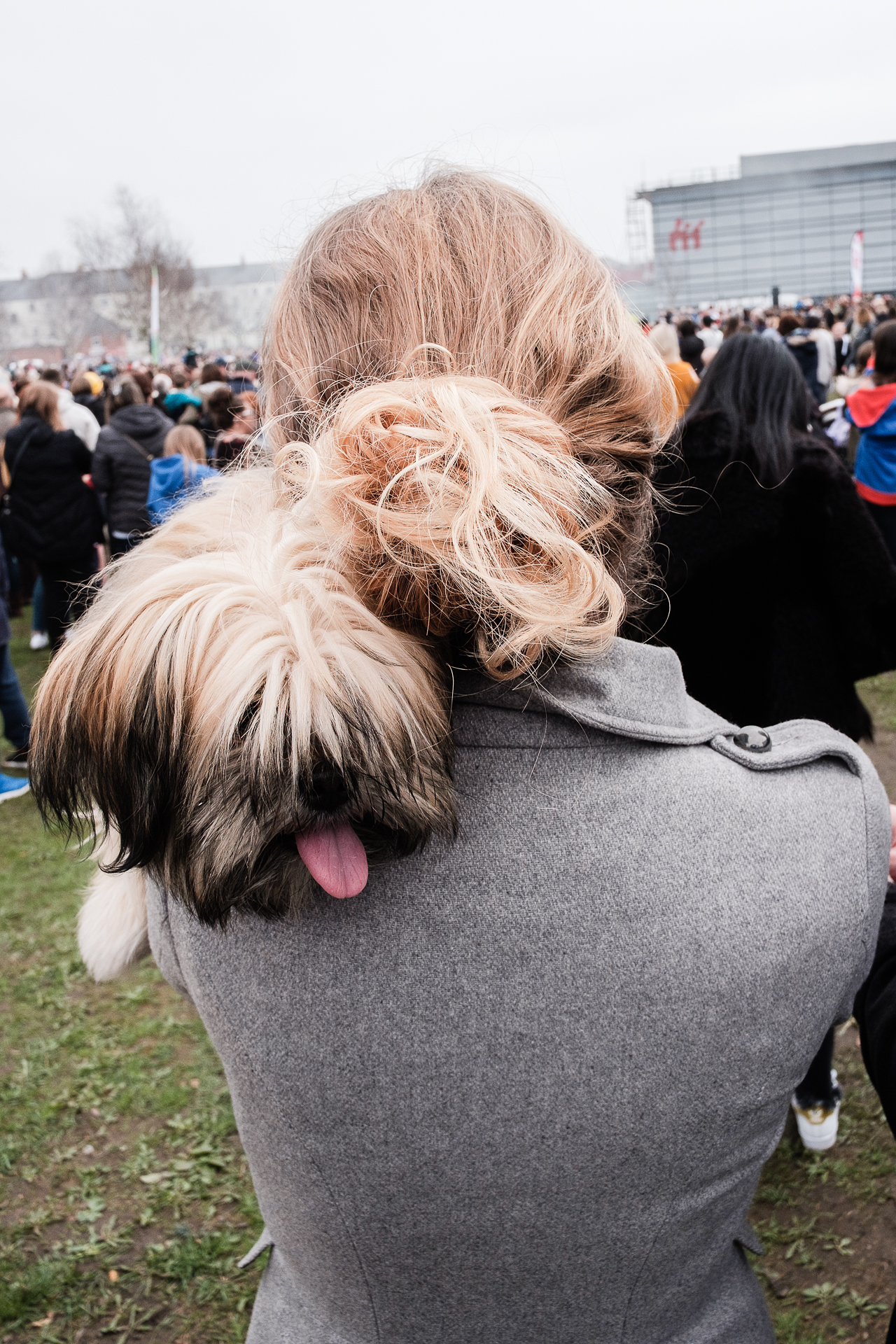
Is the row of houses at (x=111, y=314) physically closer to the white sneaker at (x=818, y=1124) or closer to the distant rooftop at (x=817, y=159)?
the distant rooftop at (x=817, y=159)

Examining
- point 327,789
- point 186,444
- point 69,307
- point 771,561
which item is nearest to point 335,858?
point 327,789

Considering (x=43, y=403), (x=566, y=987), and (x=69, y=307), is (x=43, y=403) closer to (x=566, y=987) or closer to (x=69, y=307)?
(x=566, y=987)

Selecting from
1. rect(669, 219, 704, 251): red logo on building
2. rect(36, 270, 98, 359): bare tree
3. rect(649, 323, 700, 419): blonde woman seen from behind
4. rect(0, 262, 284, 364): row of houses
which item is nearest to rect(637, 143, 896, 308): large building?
rect(669, 219, 704, 251): red logo on building

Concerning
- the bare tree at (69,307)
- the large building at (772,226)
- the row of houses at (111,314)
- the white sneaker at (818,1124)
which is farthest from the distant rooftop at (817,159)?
the white sneaker at (818,1124)

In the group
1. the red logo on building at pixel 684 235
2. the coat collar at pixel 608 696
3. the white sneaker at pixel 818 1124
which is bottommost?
the white sneaker at pixel 818 1124

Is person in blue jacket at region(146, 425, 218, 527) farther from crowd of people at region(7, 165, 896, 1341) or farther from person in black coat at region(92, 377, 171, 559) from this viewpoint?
crowd of people at region(7, 165, 896, 1341)

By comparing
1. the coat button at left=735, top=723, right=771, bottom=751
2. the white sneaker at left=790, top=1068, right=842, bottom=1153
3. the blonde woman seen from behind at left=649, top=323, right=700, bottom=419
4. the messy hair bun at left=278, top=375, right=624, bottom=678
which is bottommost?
the white sneaker at left=790, top=1068, right=842, bottom=1153

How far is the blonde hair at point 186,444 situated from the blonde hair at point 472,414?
7236 mm

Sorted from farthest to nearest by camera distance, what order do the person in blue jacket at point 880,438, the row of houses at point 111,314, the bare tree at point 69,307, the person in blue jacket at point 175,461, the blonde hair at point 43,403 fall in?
1. the bare tree at point 69,307
2. the row of houses at point 111,314
3. the blonde hair at point 43,403
4. the person in blue jacket at point 175,461
5. the person in blue jacket at point 880,438

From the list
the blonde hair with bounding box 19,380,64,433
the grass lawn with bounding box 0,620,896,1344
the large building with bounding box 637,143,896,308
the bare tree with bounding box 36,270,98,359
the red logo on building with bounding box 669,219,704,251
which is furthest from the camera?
the bare tree with bounding box 36,270,98,359

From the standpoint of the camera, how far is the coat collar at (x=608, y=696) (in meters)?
0.96

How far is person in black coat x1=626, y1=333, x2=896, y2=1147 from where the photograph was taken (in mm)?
3094

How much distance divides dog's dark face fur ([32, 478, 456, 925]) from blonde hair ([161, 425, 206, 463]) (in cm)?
749

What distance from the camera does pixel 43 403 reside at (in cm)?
866
